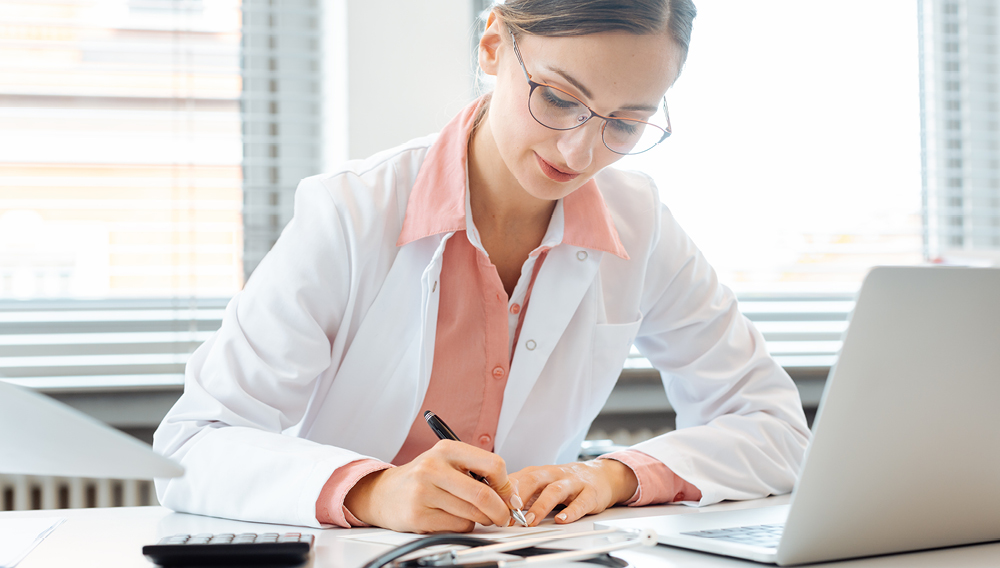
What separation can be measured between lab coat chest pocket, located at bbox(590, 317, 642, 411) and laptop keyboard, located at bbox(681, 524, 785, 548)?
0.47 m

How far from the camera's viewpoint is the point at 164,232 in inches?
77.7

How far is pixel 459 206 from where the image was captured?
1097 mm

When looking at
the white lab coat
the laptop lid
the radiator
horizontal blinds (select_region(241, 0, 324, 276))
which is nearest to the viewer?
the laptop lid

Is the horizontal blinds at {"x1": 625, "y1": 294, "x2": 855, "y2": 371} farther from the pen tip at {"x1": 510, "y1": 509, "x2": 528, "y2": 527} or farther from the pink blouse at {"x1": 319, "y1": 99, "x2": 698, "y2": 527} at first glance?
the pen tip at {"x1": 510, "y1": 509, "x2": 528, "y2": 527}

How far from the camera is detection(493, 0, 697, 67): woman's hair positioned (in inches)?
37.0

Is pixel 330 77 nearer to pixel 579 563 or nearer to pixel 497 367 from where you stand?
pixel 497 367

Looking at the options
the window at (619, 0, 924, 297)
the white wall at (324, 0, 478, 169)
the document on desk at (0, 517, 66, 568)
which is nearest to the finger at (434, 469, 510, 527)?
the document on desk at (0, 517, 66, 568)

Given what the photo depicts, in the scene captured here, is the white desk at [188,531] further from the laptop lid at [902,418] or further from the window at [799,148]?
the window at [799,148]

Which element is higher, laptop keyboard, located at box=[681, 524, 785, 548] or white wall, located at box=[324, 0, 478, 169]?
white wall, located at box=[324, 0, 478, 169]

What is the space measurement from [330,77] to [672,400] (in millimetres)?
1222

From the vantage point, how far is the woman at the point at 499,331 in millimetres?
857

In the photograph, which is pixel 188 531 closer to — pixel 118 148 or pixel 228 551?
pixel 228 551

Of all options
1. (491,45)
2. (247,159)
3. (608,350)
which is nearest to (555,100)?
(491,45)

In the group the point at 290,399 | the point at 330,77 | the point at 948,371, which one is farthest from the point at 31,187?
the point at 948,371
